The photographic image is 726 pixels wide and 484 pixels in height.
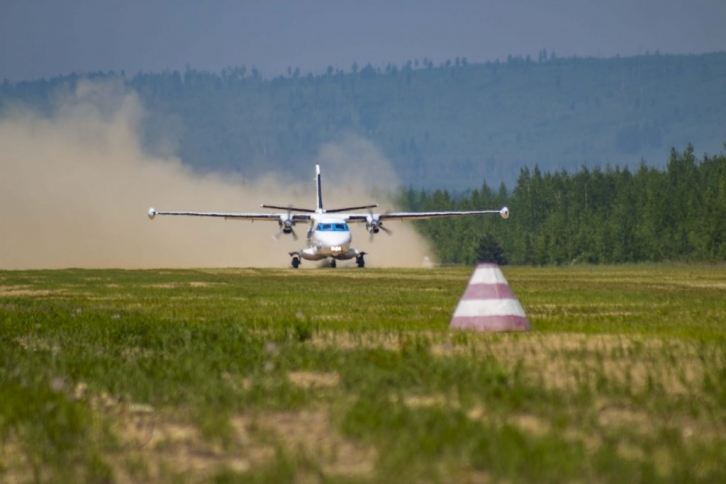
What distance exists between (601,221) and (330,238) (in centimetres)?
7266

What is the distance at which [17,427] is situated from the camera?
930cm

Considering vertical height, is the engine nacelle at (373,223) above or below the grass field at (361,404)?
above

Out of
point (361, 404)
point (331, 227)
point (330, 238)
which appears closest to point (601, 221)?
point (331, 227)

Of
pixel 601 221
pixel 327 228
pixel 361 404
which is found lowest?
pixel 361 404

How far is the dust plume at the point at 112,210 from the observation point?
11138 cm

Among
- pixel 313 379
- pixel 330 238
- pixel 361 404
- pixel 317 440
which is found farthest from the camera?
pixel 330 238

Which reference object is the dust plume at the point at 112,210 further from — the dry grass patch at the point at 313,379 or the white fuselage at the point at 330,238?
the dry grass patch at the point at 313,379

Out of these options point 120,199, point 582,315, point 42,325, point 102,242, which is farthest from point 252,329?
point 120,199

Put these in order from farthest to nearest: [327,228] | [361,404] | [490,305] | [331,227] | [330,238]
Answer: [331,227]
[327,228]
[330,238]
[490,305]
[361,404]

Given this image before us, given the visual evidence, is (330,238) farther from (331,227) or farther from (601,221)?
(601,221)

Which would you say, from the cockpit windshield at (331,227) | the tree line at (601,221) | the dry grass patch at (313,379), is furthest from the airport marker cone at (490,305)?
the tree line at (601,221)

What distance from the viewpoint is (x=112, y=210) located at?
13050 cm

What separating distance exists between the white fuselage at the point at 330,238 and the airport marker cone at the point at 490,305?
59.0 m

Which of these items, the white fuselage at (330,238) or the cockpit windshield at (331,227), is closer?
the white fuselage at (330,238)
